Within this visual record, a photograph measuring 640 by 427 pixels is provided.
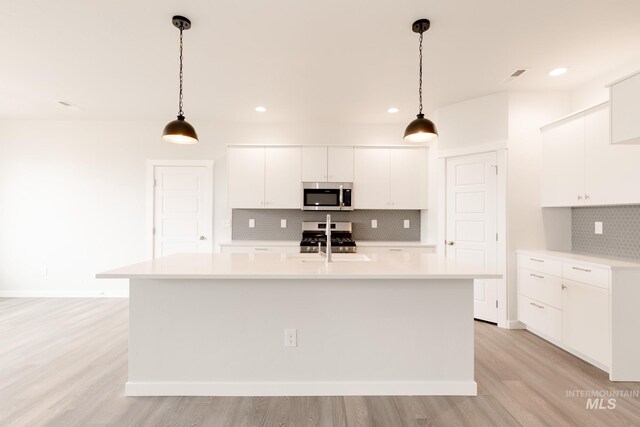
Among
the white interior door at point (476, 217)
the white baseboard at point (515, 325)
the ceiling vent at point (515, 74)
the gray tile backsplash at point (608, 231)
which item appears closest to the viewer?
the gray tile backsplash at point (608, 231)

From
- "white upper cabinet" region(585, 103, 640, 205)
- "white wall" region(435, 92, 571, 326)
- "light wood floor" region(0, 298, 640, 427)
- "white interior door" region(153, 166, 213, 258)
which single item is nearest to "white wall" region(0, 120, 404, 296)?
"white interior door" region(153, 166, 213, 258)

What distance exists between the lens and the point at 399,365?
7.23ft

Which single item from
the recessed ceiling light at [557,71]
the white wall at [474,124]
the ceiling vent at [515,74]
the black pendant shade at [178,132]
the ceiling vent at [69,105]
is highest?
the recessed ceiling light at [557,71]

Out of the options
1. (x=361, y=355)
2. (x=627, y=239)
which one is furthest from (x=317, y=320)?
(x=627, y=239)

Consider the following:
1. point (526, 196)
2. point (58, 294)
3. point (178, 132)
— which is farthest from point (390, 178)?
point (58, 294)

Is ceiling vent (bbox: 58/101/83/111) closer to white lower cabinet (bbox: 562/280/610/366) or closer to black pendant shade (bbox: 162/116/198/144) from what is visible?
black pendant shade (bbox: 162/116/198/144)

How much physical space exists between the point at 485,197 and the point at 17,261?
6761 millimetres

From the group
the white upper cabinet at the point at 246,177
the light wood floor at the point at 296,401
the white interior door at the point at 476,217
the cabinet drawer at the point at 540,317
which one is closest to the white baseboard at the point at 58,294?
the light wood floor at the point at 296,401

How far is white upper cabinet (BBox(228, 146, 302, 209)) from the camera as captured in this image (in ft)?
14.7

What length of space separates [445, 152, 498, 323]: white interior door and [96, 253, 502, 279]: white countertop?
1.58 meters

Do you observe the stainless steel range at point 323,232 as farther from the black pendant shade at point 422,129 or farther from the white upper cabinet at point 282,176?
the black pendant shade at point 422,129

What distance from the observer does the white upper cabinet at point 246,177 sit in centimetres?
448

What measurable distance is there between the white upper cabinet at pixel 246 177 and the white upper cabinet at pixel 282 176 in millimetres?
87

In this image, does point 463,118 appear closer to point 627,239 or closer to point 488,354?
point 627,239
